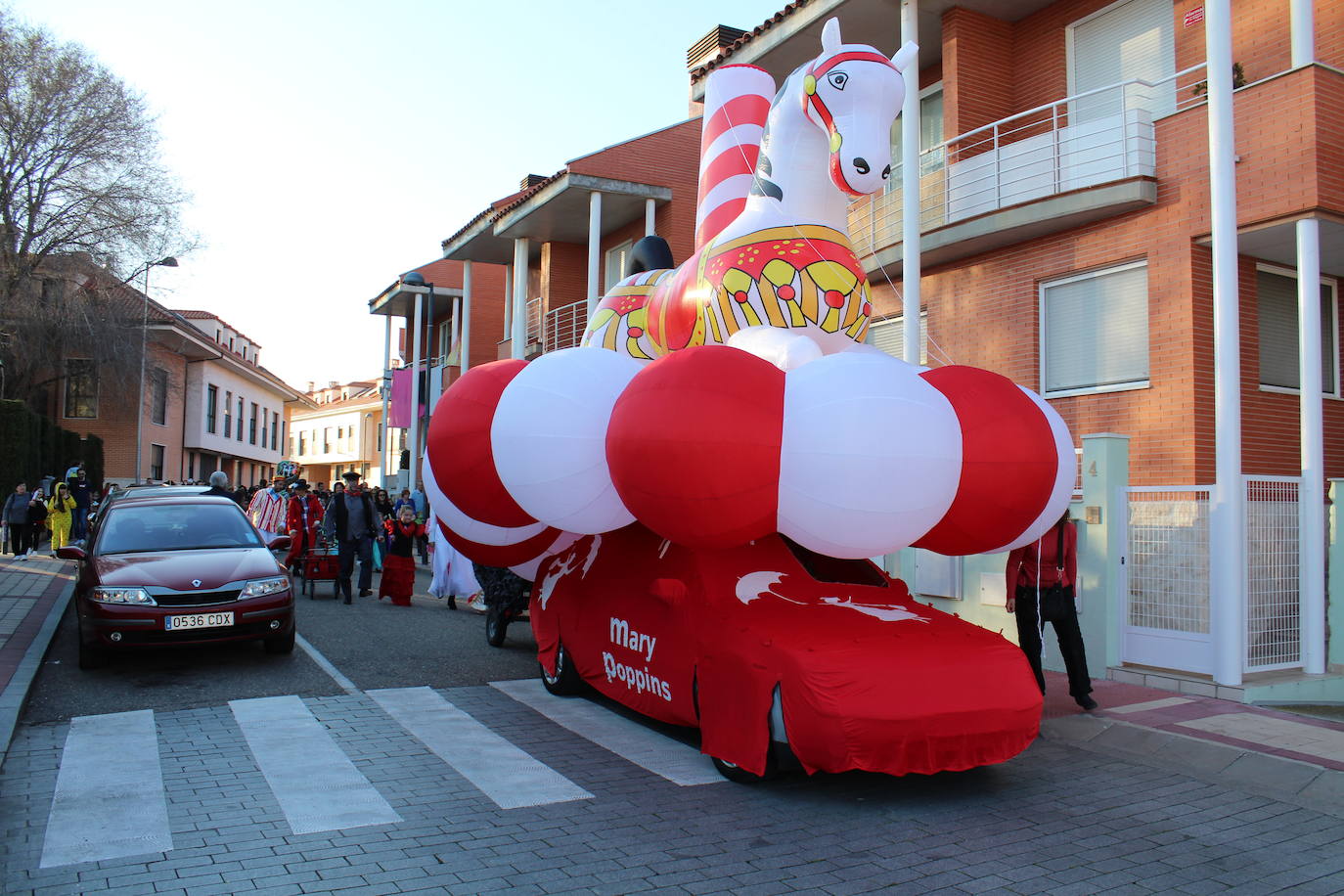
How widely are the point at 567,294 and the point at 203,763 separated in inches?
750

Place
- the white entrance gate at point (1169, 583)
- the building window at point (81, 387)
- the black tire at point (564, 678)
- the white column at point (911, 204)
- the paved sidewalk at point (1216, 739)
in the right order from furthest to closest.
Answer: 1. the building window at point (81, 387)
2. the white column at point (911, 204)
3. the white entrance gate at point (1169, 583)
4. the black tire at point (564, 678)
5. the paved sidewalk at point (1216, 739)

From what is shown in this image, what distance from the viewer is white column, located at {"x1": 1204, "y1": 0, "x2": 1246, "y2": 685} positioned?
8.21 m

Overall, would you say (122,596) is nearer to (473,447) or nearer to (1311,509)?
(473,447)

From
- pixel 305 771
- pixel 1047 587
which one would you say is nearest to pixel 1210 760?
pixel 1047 587

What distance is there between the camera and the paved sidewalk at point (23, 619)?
7.03m

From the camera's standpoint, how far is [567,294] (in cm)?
2400

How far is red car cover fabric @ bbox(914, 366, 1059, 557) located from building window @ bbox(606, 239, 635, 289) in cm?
1731

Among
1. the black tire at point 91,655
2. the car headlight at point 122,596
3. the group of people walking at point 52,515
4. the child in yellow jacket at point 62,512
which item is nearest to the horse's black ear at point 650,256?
the car headlight at point 122,596

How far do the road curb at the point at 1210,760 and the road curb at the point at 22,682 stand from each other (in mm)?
7007

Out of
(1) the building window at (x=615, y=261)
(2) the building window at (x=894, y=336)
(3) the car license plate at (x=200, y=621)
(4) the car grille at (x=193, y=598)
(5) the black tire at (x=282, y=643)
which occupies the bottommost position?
(5) the black tire at (x=282, y=643)

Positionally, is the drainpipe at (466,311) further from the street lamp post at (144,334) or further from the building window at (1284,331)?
the building window at (1284,331)

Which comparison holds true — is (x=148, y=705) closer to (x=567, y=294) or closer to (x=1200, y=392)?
(x=1200, y=392)

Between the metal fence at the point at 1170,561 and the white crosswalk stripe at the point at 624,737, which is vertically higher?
the metal fence at the point at 1170,561

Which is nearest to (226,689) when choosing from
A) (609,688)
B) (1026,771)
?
(609,688)
